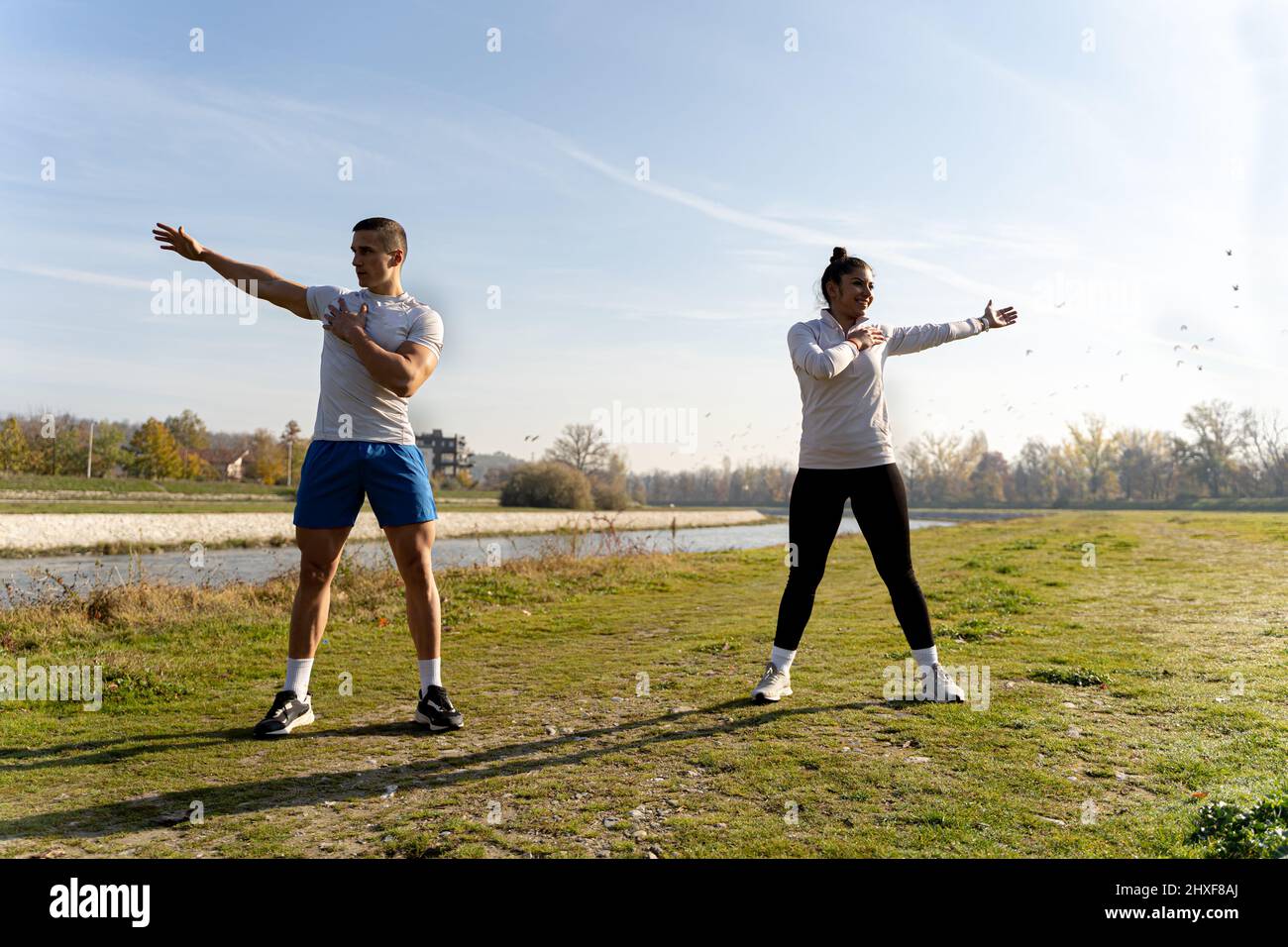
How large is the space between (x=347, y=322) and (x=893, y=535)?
314 cm

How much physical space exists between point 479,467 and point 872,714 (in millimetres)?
127541

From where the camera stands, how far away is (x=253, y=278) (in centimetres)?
433

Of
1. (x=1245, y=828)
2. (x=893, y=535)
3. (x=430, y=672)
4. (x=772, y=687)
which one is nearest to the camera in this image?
(x=1245, y=828)

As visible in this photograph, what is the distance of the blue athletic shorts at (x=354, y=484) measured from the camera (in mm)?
4156

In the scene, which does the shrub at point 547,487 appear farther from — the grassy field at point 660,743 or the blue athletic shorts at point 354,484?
the blue athletic shorts at point 354,484

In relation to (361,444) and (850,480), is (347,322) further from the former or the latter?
(850,480)

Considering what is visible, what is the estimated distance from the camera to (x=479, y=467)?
12912cm

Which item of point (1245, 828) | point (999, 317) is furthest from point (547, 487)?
point (1245, 828)

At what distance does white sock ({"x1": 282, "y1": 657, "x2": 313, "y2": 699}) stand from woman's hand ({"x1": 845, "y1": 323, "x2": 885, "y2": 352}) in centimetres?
342

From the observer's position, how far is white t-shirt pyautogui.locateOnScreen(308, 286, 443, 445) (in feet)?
13.7

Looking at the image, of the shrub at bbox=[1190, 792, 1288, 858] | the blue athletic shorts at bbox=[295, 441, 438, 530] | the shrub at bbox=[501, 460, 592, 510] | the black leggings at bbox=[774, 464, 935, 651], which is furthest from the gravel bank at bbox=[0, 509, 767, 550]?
the shrub at bbox=[1190, 792, 1288, 858]

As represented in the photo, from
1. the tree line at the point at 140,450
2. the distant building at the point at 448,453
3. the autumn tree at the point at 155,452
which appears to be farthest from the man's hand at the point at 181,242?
the distant building at the point at 448,453

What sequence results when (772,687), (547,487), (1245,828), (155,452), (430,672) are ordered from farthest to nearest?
(155,452) < (547,487) < (772,687) < (430,672) < (1245,828)

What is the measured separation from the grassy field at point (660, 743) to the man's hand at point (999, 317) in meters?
2.28
